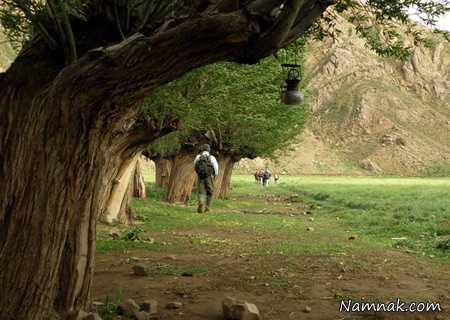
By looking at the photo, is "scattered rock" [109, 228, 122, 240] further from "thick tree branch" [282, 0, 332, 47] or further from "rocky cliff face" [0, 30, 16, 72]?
"thick tree branch" [282, 0, 332, 47]

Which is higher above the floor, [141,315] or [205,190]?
[205,190]

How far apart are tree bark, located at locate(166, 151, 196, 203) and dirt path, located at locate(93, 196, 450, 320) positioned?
12.7 meters

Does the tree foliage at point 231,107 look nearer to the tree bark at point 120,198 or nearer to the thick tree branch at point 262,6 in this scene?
the tree bark at point 120,198

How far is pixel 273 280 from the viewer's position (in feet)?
26.6

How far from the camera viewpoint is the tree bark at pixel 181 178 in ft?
79.2

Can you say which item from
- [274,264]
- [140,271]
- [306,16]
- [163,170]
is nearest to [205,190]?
[274,264]

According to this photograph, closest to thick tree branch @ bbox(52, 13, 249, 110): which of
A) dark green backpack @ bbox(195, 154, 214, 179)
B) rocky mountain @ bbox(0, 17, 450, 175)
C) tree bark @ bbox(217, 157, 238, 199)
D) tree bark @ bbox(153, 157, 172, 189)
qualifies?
dark green backpack @ bbox(195, 154, 214, 179)

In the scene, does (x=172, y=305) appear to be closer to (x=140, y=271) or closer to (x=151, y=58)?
(x=140, y=271)

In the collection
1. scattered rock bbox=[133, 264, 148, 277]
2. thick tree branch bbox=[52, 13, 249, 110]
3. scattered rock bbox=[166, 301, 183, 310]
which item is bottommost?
scattered rock bbox=[166, 301, 183, 310]

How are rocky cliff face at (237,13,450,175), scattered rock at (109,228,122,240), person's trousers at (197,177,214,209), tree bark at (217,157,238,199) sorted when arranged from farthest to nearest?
rocky cliff face at (237,13,450,175), tree bark at (217,157,238,199), person's trousers at (197,177,214,209), scattered rock at (109,228,122,240)

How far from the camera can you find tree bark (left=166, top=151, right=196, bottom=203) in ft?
79.2

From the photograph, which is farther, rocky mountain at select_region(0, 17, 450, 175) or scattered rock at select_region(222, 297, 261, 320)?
rocky mountain at select_region(0, 17, 450, 175)

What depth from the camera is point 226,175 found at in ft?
113

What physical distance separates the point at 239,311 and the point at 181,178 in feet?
62.4
